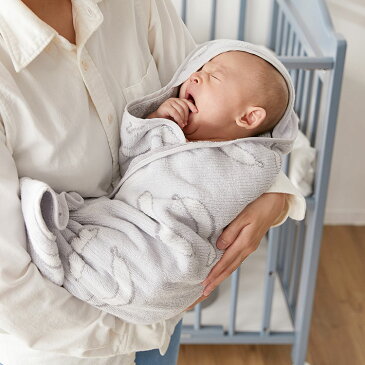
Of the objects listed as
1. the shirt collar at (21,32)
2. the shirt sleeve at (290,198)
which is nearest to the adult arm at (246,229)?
the shirt sleeve at (290,198)

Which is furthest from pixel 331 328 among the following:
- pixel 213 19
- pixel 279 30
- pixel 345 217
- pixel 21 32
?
pixel 21 32

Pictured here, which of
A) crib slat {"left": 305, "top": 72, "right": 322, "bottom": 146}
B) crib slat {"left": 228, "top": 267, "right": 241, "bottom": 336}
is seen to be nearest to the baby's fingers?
crib slat {"left": 305, "top": 72, "right": 322, "bottom": 146}

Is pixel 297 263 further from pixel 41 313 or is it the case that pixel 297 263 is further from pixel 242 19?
pixel 41 313

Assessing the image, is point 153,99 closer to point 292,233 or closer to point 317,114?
point 317,114

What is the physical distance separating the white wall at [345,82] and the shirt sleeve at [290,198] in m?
1.48

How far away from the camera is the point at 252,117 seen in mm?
1080

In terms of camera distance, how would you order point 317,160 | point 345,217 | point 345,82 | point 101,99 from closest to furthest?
point 101,99 → point 317,160 → point 345,82 → point 345,217

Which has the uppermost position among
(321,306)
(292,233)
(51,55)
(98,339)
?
(51,55)

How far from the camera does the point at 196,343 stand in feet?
7.08

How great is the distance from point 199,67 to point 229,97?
8 centimetres

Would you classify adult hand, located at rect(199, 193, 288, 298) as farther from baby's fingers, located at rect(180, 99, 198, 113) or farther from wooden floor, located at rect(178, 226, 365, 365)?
wooden floor, located at rect(178, 226, 365, 365)

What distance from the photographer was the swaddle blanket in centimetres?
89

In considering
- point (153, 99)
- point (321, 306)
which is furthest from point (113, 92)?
point (321, 306)

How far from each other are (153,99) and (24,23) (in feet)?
0.84
